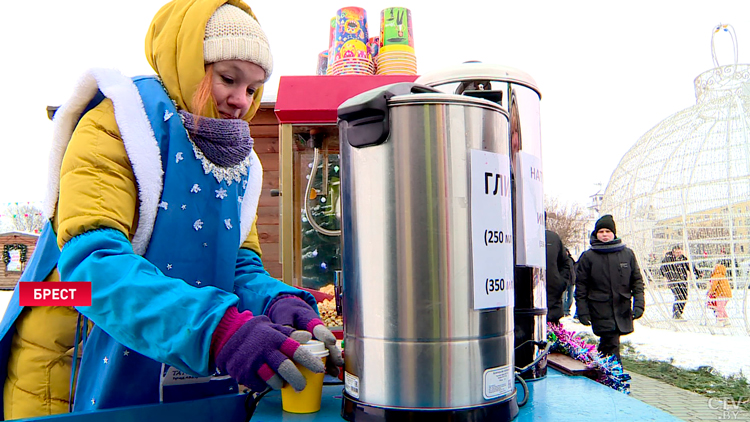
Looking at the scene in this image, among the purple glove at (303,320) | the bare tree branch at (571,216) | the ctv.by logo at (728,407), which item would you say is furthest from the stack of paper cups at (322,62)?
the bare tree branch at (571,216)

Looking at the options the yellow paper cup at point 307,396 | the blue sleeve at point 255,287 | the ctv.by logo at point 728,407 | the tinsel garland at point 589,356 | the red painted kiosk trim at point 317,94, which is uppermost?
the red painted kiosk trim at point 317,94

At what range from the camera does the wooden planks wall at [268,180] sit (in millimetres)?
4614

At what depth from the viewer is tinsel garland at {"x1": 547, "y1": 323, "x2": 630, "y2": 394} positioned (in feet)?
4.40

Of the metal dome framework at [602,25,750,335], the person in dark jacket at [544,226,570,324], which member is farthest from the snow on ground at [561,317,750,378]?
the person in dark jacket at [544,226,570,324]

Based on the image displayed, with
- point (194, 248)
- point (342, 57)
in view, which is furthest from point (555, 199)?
point (194, 248)

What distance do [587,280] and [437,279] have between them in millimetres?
4553

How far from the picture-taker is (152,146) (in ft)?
3.35

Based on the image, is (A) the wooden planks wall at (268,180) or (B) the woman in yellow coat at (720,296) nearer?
(A) the wooden planks wall at (268,180)

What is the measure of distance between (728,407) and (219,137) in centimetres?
365

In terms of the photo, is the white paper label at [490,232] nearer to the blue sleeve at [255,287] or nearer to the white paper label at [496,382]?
the white paper label at [496,382]

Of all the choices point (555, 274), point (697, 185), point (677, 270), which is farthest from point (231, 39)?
point (677, 270)

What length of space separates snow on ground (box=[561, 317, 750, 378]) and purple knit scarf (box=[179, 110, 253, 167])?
5.65m

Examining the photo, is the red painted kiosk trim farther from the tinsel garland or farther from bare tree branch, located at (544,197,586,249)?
bare tree branch, located at (544,197,586,249)

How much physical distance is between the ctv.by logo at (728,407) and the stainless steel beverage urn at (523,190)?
8.41 feet
